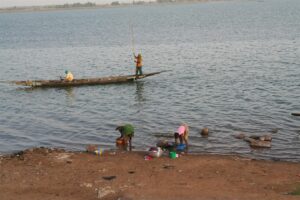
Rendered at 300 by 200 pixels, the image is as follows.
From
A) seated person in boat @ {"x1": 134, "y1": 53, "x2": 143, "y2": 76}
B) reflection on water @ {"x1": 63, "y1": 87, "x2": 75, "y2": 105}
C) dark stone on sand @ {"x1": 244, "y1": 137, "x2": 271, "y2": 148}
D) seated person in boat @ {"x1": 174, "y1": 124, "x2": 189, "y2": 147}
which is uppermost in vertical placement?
seated person in boat @ {"x1": 134, "y1": 53, "x2": 143, "y2": 76}

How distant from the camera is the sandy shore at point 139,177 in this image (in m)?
13.1

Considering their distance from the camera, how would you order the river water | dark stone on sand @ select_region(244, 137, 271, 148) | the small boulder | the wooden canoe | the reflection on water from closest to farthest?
dark stone on sand @ select_region(244, 137, 271, 148)
the small boulder
the river water
the reflection on water
the wooden canoe

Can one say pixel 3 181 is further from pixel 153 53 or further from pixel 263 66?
pixel 153 53

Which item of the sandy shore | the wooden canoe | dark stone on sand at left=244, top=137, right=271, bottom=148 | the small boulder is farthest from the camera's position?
the wooden canoe

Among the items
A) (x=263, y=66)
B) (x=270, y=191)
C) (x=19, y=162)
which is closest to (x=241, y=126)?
(x=270, y=191)

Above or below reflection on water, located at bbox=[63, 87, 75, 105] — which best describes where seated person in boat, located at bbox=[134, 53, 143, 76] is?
above

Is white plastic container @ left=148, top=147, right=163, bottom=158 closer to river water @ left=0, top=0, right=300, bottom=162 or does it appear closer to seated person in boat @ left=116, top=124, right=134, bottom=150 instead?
seated person in boat @ left=116, top=124, right=134, bottom=150

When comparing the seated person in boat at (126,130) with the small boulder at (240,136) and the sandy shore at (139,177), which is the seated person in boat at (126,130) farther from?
the small boulder at (240,136)

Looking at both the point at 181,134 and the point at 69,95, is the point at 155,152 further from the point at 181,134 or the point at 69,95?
the point at 69,95

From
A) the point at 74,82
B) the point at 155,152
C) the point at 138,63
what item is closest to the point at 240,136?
the point at 155,152

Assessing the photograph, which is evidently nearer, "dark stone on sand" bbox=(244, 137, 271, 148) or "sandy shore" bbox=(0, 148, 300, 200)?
"sandy shore" bbox=(0, 148, 300, 200)

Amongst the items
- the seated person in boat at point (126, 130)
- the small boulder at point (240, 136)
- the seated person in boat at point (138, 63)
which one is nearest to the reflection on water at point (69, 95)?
the seated person in boat at point (138, 63)

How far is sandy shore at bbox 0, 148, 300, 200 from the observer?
1312 cm

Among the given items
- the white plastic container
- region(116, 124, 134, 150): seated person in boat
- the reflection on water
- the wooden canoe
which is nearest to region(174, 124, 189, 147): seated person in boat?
the white plastic container
